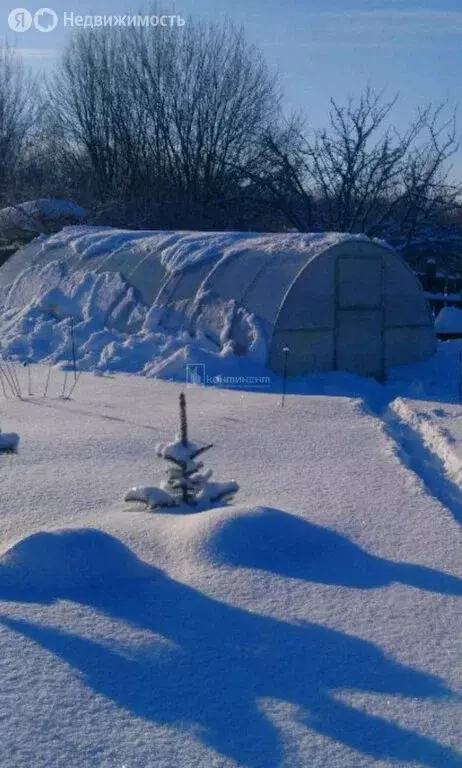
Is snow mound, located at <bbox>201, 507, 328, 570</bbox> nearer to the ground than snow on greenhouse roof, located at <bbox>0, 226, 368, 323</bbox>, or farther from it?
nearer to the ground

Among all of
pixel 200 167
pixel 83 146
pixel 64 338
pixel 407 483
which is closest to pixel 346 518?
pixel 407 483

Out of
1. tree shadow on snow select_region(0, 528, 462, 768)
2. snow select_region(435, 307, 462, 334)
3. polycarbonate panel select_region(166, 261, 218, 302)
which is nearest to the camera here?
tree shadow on snow select_region(0, 528, 462, 768)

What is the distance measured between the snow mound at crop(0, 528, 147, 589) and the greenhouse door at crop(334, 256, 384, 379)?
29.7 feet

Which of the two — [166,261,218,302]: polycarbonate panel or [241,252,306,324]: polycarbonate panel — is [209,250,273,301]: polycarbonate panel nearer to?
[241,252,306,324]: polycarbonate panel

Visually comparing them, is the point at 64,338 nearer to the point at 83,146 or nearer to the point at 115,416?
the point at 115,416

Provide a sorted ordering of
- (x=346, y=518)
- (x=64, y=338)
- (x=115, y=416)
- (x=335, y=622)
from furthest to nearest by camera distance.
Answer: (x=64, y=338) < (x=115, y=416) < (x=346, y=518) < (x=335, y=622)

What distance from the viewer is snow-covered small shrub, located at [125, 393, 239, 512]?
6.80 m

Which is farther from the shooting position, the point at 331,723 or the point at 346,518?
the point at 346,518

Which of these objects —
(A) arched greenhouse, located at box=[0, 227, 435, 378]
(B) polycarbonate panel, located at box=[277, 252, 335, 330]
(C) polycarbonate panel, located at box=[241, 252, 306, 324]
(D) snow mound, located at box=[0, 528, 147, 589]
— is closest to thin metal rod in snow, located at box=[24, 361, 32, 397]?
(A) arched greenhouse, located at box=[0, 227, 435, 378]

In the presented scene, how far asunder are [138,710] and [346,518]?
302cm

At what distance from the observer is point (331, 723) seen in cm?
412

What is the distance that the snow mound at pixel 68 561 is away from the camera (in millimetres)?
5637

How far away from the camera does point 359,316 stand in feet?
48.2

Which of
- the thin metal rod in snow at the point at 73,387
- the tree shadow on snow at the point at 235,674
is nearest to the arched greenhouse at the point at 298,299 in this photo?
the thin metal rod in snow at the point at 73,387
